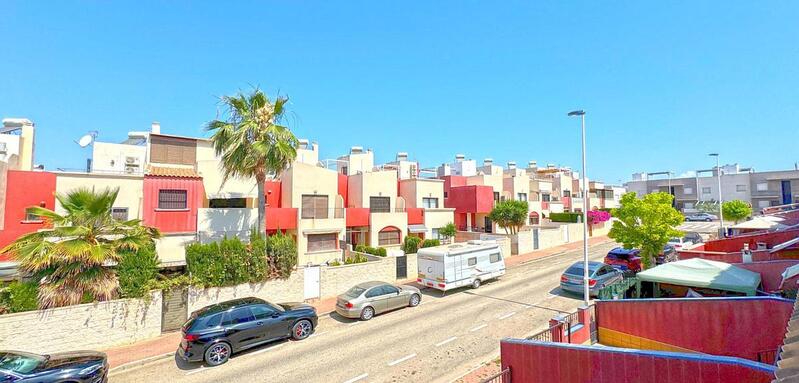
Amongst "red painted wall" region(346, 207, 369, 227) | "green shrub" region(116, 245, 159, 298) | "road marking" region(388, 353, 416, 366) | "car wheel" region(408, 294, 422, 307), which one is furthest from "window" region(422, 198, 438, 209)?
"green shrub" region(116, 245, 159, 298)

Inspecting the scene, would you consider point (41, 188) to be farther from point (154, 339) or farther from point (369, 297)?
point (369, 297)

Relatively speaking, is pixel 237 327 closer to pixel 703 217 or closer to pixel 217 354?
pixel 217 354

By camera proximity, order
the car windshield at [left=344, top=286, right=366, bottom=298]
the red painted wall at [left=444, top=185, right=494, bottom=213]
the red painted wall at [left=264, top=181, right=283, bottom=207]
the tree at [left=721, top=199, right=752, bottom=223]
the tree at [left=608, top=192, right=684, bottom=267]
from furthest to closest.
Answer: the tree at [left=721, top=199, right=752, bottom=223] → the red painted wall at [left=444, top=185, right=494, bottom=213] → the red painted wall at [left=264, top=181, right=283, bottom=207] → the tree at [left=608, top=192, right=684, bottom=267] → the car windshield at [left=344, top=286, right=366, bottom=298]

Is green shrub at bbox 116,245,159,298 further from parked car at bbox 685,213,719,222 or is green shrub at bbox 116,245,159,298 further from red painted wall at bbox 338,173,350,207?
parked car at bbox 685,213,719,222

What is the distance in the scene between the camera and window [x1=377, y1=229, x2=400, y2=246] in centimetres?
2692

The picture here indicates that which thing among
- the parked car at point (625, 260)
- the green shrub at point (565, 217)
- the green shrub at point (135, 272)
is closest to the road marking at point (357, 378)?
the green shrub at point (135, 272)

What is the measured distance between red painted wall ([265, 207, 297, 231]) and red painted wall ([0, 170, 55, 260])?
10351 millimetres

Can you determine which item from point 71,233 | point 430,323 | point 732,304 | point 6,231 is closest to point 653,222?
point 732,304

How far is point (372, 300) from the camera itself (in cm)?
1585

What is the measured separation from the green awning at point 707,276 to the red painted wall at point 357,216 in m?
17.6

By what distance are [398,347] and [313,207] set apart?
14.5 metres

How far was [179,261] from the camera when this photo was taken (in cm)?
1833

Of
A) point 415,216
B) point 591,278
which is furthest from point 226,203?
point 591,278

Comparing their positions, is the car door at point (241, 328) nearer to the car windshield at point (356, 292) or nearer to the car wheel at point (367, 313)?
the car windshield at point (356, 292)
